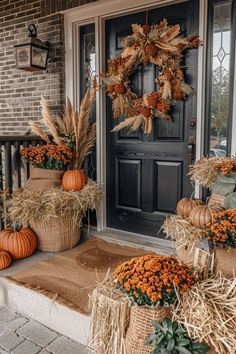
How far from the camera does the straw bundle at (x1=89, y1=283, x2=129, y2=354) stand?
4.84 ft

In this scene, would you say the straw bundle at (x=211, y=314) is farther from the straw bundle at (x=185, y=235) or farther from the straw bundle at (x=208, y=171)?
the straw bundle at (x=208, y=171)

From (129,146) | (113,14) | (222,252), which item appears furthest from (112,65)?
(222,252)

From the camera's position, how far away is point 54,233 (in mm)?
3016

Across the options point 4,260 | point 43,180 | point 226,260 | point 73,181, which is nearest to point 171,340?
point 226,260

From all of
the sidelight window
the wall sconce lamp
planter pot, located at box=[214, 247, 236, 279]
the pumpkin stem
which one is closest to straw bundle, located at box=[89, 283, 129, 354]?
planter pot, located at box=[214, 247, 236, 279]

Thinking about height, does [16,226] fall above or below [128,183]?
below

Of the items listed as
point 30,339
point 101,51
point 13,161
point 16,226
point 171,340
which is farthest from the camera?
point 13,161

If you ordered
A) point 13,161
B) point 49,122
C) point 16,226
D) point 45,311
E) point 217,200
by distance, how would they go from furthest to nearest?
1. point 13,161
2. point 49,122
3. point 16,226
4. point 217,200
5. point 45,311

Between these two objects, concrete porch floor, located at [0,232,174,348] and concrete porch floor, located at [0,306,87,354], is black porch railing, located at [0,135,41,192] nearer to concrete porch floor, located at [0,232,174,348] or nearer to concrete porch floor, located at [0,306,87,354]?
concrete porch floor, located at [0,232,174,348]

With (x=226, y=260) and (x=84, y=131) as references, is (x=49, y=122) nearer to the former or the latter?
(x=84, y=131)

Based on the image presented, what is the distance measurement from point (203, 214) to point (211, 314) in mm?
967

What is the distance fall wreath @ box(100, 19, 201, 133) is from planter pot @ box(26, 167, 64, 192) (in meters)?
0.76

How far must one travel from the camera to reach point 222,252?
174 cm

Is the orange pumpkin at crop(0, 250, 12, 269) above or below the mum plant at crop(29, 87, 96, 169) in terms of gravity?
below
